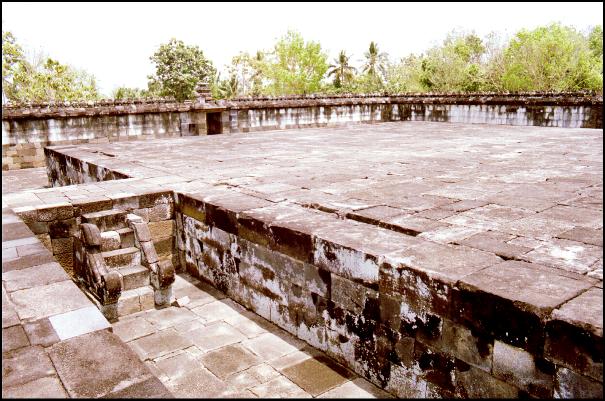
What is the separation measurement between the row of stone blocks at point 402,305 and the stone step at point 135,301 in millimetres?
817

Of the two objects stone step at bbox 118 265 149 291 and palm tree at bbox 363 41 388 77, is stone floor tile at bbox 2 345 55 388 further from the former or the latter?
palm tree at bbox 363 41 388 77

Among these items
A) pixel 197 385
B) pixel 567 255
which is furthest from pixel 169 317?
pixel 567 255

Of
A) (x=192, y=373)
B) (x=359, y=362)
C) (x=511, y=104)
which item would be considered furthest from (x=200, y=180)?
(x=511, y=104)

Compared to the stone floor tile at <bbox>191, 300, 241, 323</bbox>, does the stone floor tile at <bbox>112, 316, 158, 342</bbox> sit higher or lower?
lower

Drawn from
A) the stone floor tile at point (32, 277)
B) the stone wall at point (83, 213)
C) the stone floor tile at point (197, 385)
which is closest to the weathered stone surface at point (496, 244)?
the stone floor tile at point (197, 385)

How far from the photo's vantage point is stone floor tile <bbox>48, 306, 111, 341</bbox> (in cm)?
277

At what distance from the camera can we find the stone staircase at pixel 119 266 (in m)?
4.70

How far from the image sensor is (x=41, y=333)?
2.74 m

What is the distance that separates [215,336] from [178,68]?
40.5 meters

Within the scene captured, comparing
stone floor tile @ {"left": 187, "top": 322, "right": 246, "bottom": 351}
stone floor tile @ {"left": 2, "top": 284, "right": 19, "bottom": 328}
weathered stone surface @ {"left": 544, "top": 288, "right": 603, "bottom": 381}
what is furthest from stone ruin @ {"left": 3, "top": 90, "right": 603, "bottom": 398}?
stone floor tile @ {"left": 2, "top": 284, "right": 19, "bottom": 328}

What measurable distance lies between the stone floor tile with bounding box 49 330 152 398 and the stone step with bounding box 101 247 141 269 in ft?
7.98

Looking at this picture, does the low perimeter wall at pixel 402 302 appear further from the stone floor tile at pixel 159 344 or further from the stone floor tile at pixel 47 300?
the stone floor tile at pixel 47 300

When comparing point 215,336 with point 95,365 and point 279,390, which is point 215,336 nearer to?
point 279,390

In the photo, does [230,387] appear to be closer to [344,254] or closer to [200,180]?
[344,254]
